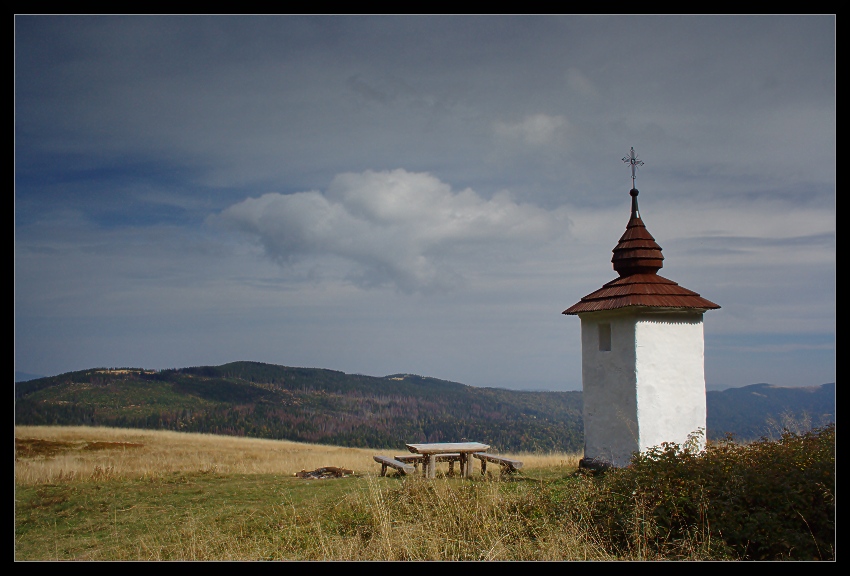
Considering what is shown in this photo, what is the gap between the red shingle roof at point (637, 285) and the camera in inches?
474

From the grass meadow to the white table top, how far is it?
902 mm

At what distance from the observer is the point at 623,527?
23.1ft

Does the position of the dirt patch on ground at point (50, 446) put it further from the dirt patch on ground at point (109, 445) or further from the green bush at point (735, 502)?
the green bush at point (735, 502)

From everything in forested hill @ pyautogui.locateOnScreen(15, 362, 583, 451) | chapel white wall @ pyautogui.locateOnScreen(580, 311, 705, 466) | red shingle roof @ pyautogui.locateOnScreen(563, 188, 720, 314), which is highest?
red shingle roof @ pyautogui.locateOnScreen(563, 188, 720, 314)

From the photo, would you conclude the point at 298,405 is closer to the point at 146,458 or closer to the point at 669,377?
the point at 146,458

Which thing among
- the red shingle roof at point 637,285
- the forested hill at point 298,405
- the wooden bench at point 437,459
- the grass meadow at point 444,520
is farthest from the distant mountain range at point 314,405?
the grass meadow at point 444,520

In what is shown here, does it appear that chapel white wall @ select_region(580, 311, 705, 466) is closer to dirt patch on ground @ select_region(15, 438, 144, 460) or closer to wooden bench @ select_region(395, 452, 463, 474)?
wooden bench @ select_region(395, 452, 463, 474)

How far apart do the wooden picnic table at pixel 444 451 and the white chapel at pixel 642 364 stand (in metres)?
2.48

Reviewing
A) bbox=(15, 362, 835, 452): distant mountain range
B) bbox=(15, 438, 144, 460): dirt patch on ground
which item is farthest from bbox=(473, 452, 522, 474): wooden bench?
bbox=(15, 438, 144, 460): dirt patch on ground

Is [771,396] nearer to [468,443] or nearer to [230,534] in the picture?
[468,443]

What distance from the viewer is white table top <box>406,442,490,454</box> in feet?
42.7

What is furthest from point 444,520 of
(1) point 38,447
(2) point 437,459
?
(1) point 38,447

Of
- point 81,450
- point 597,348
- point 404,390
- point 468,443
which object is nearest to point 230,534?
point 468,443

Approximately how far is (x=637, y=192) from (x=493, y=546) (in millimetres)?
9471
